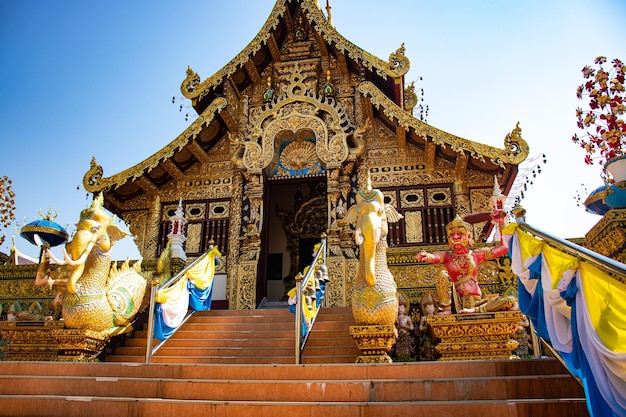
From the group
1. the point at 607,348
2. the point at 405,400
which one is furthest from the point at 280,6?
the point at 607,348

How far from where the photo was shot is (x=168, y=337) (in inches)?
233

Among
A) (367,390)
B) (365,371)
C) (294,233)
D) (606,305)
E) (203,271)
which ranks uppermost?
(294,233)

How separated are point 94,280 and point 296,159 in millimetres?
4519

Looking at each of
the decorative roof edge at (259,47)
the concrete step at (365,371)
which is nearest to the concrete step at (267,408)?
the concrete step at (365,371)

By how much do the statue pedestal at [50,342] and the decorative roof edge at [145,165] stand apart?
3.26 meters

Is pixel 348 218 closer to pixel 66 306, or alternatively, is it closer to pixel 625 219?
pixel 625 219

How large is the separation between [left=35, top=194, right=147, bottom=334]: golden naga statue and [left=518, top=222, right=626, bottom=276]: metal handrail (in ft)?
14.6

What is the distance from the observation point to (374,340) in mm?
5062

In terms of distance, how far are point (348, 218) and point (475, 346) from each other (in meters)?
1.85

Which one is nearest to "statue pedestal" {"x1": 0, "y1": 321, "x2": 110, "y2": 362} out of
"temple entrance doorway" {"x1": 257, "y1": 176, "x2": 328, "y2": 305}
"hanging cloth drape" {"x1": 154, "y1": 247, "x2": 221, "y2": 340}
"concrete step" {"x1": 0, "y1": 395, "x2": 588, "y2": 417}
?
"hanging cloth drape" {"x1": 154, "y1": 247, "x2": 221, "y2": 340}

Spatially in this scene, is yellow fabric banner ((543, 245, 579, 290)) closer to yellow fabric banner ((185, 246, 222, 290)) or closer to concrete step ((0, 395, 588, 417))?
concrete step ((0, 395, 588, 417))

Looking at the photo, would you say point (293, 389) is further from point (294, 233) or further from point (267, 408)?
point (294, 233)

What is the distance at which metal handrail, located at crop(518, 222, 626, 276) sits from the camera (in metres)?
2.38

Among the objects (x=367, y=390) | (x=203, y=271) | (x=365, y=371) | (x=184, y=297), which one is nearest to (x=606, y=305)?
(x=367, y=390)
